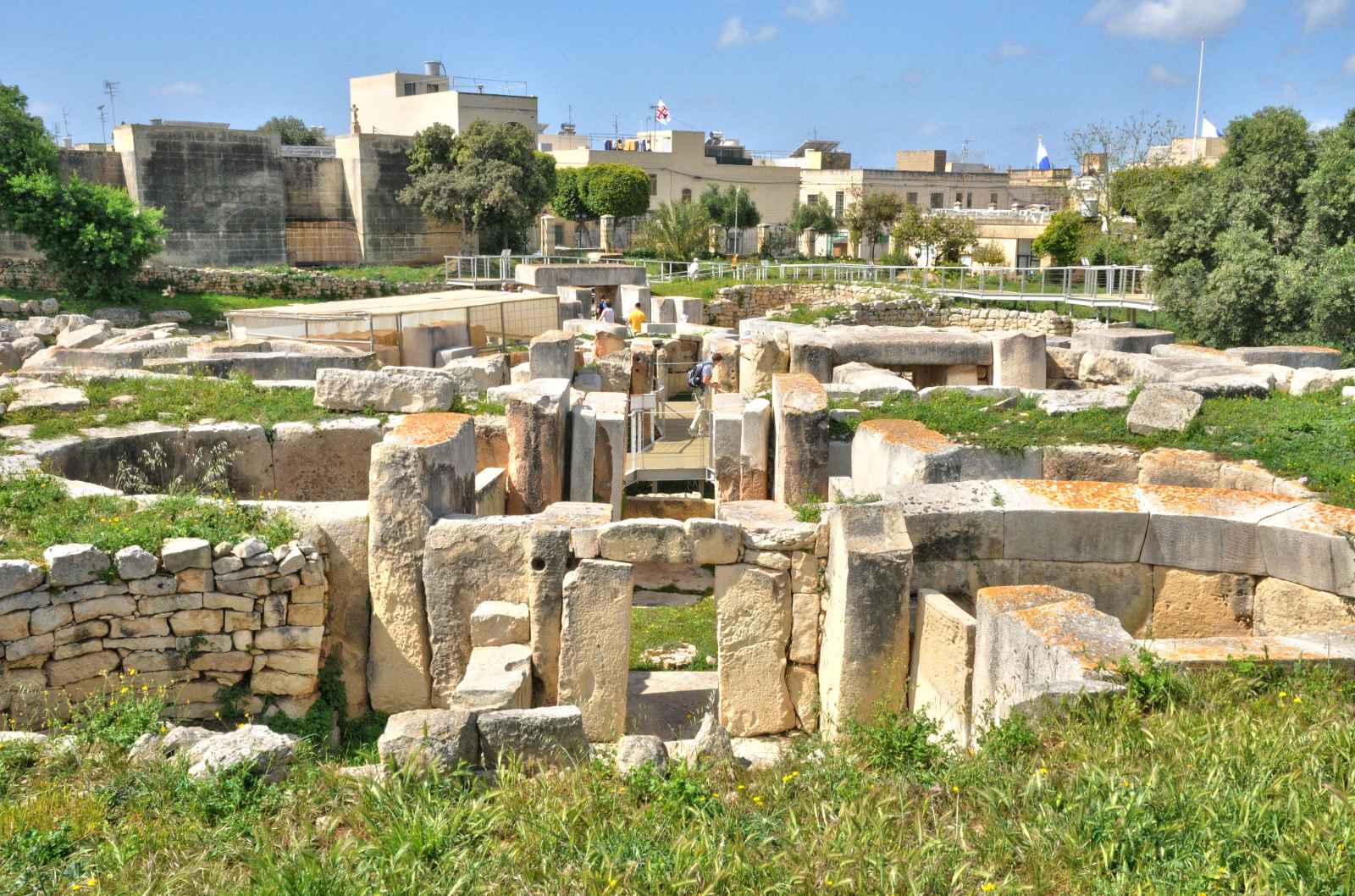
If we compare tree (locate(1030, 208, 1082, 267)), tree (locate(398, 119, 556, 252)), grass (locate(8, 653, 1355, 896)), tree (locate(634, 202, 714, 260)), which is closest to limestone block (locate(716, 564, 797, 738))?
grass (locate(8, 653, 1355, 896))

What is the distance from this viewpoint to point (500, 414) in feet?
39.3

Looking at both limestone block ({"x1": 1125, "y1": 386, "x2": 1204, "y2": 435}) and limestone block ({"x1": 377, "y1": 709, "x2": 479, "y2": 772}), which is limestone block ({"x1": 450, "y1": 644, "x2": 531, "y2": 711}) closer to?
limestone block ({"x1": 377, "y1": 709, "x2": 479, "y2": 772})

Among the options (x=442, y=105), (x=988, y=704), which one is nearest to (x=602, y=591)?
(x=988, y=704)

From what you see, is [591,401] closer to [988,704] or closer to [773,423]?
[773,423]

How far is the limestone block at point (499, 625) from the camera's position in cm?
759

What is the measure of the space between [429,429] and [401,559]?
119 centimetres

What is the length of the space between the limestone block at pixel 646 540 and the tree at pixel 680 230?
36.7 m

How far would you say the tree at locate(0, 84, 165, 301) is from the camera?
27.9 metres

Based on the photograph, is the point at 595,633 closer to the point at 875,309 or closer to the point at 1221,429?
the point at 1221,429

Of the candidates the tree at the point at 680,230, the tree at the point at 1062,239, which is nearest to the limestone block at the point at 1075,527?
the tree at the point at 1062,239

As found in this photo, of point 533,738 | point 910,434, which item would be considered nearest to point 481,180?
point 910,434

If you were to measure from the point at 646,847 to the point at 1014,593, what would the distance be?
2971mm

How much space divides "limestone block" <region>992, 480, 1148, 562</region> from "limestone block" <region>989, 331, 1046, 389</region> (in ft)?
25.3

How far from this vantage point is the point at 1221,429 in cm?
990
